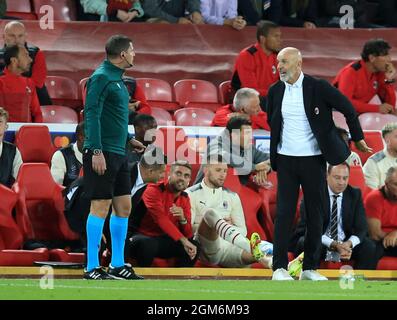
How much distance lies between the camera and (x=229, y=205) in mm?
10094

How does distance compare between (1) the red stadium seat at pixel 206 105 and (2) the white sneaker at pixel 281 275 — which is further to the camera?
(1) the red stadium seat at pixel 206 105

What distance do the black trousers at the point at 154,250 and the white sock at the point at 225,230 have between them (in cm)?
26

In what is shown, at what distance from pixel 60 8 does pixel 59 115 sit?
2.19 metres

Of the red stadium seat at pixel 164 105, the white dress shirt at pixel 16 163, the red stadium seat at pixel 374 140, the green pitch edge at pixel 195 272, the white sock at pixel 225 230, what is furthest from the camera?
the red stadium seat at pixel 164 105

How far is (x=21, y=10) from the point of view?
1339 cm

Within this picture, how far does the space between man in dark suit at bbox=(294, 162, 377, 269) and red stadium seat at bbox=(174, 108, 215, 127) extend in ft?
7.14

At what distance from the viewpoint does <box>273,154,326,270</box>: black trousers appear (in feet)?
27.9

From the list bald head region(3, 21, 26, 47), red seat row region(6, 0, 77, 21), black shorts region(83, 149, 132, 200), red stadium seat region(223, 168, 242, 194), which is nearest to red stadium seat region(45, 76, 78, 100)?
bald head region(3, 21, 26, 47)

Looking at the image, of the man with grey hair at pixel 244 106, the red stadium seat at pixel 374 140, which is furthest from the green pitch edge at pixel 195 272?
the man with grey hair at pixel 244 106

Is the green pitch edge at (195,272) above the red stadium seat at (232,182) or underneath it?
underneath

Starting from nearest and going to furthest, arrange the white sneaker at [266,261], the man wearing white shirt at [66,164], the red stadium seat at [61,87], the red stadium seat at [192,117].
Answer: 1. the white sneaker at [266,261]
2. the man wearing white shirt at [66,164]
3. the red stadium seat at [192,117]
4. the red stadium seat at [61,87]

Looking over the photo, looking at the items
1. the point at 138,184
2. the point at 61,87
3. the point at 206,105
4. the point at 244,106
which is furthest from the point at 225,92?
the point at 138,184

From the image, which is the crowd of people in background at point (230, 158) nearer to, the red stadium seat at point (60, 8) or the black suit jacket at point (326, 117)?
the black suit jacket at point (326, 117)

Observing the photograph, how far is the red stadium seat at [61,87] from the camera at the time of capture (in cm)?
1227
